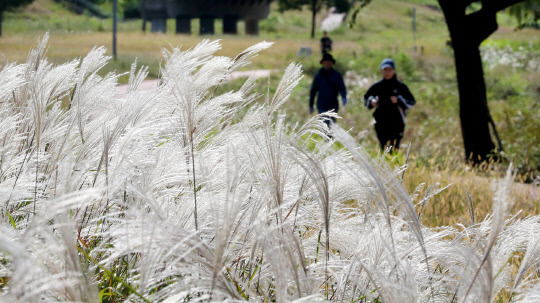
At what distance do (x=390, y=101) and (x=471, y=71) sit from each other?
4.85 ft

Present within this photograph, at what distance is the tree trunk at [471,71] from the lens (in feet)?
28.3

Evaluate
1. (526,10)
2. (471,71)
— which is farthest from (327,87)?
(526,10)

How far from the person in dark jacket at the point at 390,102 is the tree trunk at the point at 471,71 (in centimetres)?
115

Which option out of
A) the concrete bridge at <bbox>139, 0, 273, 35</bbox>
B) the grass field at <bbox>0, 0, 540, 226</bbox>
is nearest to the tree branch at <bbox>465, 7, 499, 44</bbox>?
the grass field at <bbox>0, 0, 540, 226</bbox>

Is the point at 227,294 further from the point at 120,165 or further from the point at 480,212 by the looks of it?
the point at 480,212

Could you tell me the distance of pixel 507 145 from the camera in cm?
899

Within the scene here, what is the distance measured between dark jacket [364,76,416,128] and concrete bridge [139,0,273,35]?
4241 cm

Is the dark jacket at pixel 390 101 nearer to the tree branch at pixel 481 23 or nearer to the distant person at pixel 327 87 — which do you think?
the distant person at pixel 327 87

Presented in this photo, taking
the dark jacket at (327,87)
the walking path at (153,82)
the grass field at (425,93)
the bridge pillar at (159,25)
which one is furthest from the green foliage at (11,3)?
the dark jacket at (327,87)

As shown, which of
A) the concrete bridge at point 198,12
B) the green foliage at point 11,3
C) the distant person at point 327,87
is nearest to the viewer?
the distant person at point 327,87

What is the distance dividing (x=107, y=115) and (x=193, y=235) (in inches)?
38.3

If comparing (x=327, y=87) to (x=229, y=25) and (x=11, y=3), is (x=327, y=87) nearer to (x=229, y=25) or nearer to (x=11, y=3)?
(x=11, y=3)

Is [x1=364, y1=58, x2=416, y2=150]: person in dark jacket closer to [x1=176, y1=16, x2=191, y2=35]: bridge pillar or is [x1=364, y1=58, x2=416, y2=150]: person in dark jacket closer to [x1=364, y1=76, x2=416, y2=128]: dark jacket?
[x1=364, y1=76, x2=416, y2=128]: dark jacket

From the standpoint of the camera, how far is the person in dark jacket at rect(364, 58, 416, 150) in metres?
8.11
